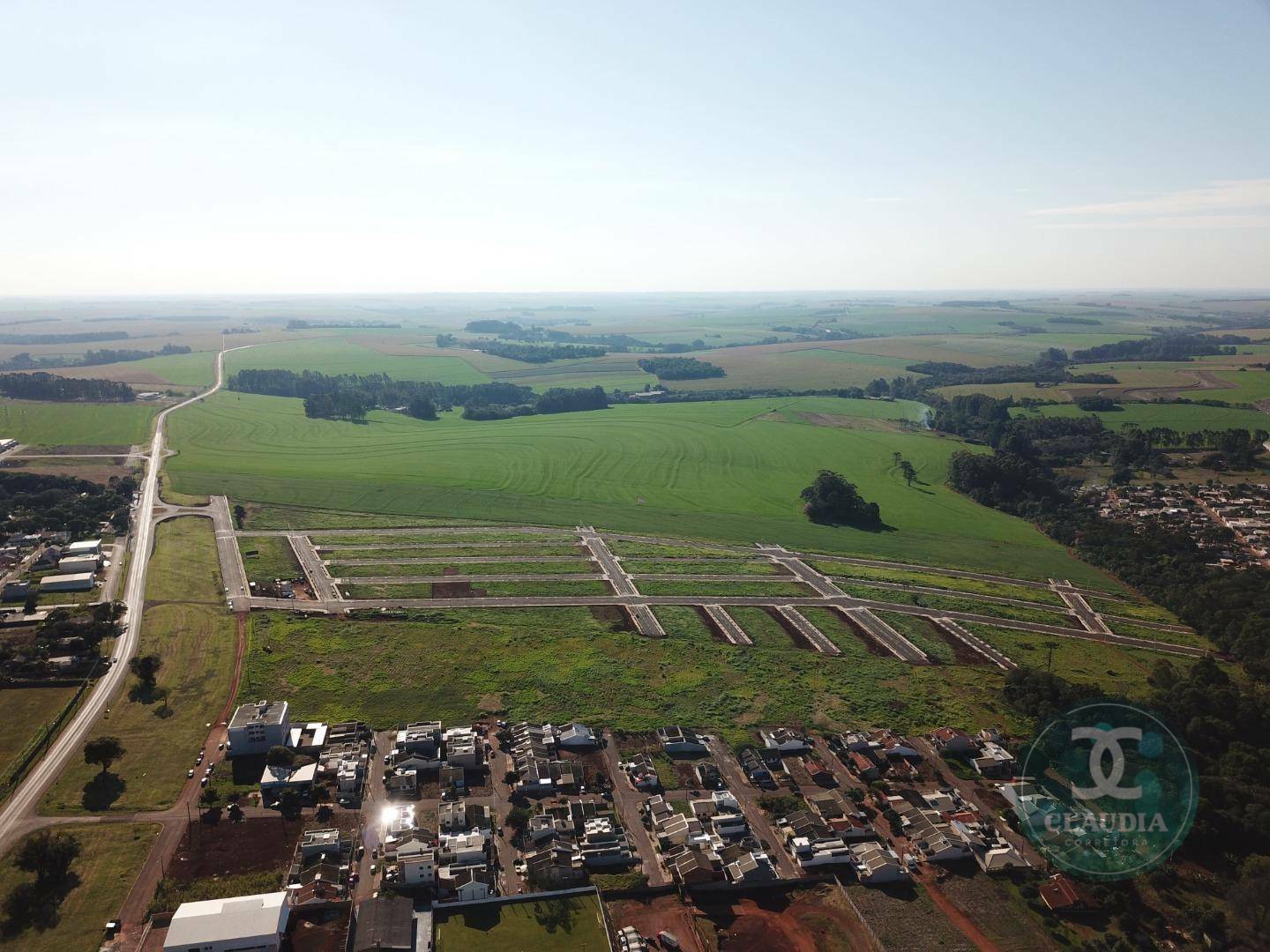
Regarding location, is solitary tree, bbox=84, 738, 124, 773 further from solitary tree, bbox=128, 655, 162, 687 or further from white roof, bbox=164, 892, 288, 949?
white roof, bbox=164, 892, 288, 949

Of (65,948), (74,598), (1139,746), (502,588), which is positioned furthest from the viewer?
(502,588)

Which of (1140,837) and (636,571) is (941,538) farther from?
(1140,837)

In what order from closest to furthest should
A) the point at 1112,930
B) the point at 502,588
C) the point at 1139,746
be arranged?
1. the point at 1112,930
2. the point at 1139,746
3. the point at 502,588

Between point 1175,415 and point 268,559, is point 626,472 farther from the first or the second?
point 1175,415

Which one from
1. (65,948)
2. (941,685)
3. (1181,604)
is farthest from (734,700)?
(1181,604)

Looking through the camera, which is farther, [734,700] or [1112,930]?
[734,700]

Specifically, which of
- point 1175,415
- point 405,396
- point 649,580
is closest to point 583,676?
point 649,580

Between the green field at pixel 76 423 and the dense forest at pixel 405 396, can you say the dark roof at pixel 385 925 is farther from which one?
the dense forest at pixel 405 396
